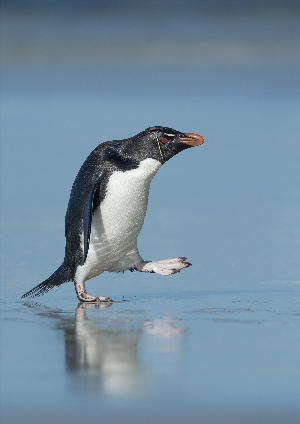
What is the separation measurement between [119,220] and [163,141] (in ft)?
1.24

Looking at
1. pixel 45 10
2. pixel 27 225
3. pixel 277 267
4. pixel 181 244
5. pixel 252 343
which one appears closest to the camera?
pixel 252 343

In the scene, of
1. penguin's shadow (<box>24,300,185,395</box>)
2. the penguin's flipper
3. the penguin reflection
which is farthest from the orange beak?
the penguin reflection

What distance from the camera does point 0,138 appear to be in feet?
47.0

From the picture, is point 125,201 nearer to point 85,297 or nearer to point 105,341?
point 85,297

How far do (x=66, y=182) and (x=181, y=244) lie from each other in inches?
120

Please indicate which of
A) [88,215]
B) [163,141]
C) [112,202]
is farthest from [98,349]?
[163,141]

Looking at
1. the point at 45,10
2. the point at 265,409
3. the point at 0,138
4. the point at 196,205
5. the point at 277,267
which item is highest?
the point at 45,10

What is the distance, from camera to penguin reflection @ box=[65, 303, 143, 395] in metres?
4.20

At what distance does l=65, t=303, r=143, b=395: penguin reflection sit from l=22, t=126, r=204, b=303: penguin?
2.24ft

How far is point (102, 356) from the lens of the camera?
15.3 ft

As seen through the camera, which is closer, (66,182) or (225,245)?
(225,245)

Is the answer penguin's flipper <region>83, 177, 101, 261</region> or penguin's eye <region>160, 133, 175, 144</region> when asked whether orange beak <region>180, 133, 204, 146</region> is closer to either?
penguin's eye <region>160, 133, 175, 144</region>

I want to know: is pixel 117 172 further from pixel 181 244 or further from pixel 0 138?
pixel 0 138

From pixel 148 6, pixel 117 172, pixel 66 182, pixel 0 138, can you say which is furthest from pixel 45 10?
pixel 117 172
